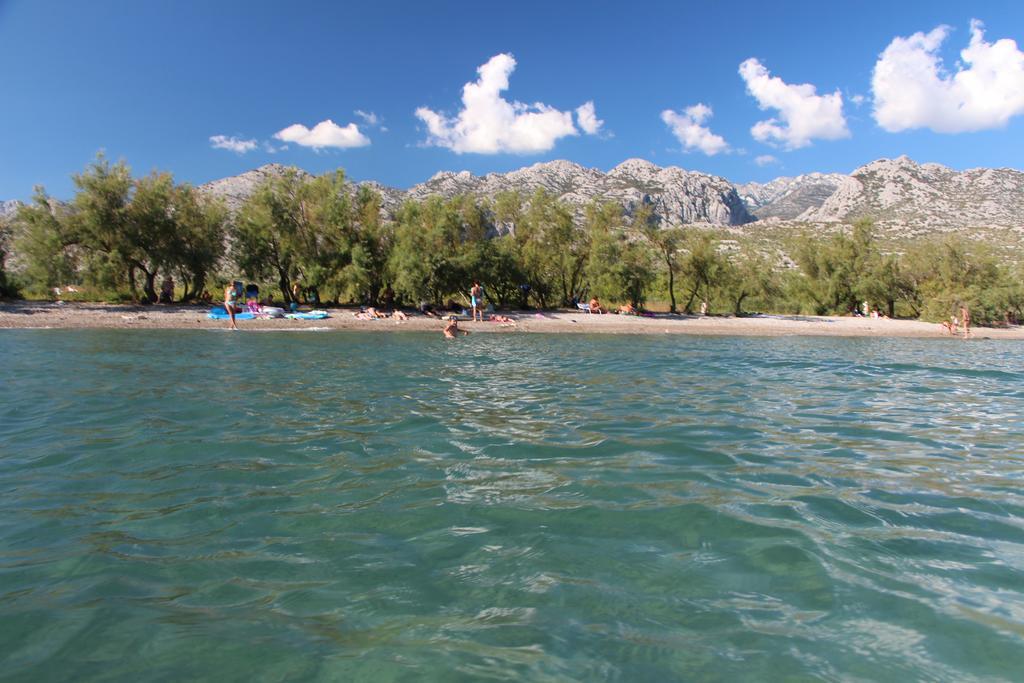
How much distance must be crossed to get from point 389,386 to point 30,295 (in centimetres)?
3867

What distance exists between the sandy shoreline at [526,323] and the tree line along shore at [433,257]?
2885 mm

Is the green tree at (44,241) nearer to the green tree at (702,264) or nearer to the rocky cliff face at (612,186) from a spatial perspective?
the green tree at (702,264)

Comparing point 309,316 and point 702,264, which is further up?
point 702,264

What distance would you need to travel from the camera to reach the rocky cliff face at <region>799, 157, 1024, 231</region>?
10612 cm

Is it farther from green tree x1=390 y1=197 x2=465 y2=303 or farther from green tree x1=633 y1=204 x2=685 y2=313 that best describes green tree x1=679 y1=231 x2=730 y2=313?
green tree x1=390 y1=197 x2=465 y2=303

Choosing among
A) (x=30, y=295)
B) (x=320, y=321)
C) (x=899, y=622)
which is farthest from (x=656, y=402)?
(x=30, y=295)

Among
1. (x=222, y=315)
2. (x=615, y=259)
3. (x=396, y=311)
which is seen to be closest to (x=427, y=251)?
(x=396, y=311)

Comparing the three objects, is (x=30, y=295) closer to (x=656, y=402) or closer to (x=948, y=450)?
(x=656, y=402)

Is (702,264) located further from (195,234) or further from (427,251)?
(195,234)

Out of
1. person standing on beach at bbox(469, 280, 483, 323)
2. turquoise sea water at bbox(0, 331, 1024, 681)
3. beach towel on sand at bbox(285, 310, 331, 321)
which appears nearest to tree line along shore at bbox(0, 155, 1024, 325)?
person standing on beach at bbox(469, 280, 483, 323)

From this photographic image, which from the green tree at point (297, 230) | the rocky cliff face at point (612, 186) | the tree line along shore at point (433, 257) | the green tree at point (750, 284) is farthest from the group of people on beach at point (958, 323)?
the rocky cliff face at point (612, 186)

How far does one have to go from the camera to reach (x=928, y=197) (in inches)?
4818

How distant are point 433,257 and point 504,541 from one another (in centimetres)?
3475

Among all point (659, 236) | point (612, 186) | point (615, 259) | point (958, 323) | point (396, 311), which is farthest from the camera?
point (612, 186)
